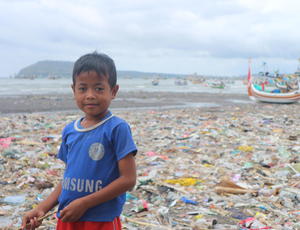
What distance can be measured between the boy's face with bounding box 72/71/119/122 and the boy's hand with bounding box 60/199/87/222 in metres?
Answer: 0.44

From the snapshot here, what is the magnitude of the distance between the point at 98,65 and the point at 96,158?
1.51 ft

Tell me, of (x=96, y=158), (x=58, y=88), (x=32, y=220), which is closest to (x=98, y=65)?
(x=96, y=158)

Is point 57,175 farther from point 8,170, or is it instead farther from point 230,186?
point 230,186

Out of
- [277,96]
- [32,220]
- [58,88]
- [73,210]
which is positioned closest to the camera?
[73,210]

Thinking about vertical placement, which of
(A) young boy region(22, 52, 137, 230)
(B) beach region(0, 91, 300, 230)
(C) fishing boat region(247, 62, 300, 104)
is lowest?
(B) beach region(0, 91, 300, 230)

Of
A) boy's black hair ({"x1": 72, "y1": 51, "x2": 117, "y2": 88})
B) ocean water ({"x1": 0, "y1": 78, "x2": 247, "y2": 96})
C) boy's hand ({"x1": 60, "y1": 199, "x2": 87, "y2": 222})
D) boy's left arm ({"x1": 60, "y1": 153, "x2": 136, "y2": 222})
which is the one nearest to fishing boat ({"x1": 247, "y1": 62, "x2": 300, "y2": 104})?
ocean water ({"x1": 0, "y1": 78, "x2": 247, "y2": 96})

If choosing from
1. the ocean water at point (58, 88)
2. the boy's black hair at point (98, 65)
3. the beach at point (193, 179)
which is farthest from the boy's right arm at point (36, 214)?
the ocean water at point (58, 88)

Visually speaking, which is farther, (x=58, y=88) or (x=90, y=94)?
(x=58, y=88)

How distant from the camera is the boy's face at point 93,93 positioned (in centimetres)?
164

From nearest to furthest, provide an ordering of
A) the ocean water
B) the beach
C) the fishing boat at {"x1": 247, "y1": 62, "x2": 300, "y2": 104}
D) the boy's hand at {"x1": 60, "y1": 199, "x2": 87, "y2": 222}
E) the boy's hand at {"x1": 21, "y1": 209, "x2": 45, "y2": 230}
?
1. the boy's hand at {"x1": 60, "y1": 199, "x2": 87, "y2": 222}
2. the boy's hand at {"x1": 21, "y1": 209, "x2": 45, "y2": 230}
3. the beach
4. the fishing boat at {"x1": 247, "y1": 62, "x2": 300, "y2": 104}
5. the ocean water

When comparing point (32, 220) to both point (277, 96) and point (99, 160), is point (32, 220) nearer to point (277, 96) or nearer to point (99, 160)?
point (99, 160)

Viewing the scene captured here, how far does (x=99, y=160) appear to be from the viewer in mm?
1604

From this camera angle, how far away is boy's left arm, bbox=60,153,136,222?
1.56 meters

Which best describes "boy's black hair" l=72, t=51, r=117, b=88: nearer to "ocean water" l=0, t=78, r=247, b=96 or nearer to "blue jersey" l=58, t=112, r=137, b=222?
"blue jersey" l=58, t=112, r=137, b=222
